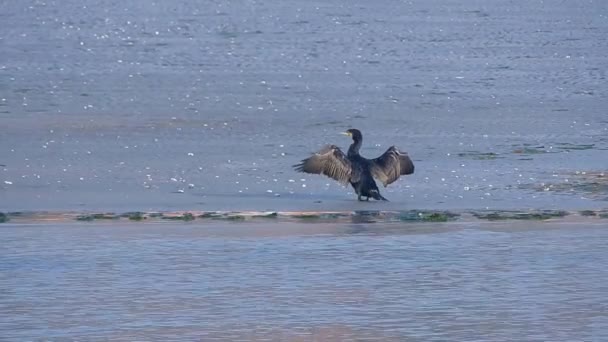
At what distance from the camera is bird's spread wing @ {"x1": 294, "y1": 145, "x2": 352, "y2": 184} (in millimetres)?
10492

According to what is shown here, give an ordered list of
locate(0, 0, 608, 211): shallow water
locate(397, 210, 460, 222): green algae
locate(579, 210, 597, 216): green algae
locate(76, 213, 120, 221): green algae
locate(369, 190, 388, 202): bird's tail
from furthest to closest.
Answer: locate(0, 0, 608, 211): shallow water < locate(369, 190, 388, 202): bird's tail < locate(579, 210, 597, 216): green algae < locate(397, 210, 460, 222): green algae < locate(76, 213, 120, 221): green algae

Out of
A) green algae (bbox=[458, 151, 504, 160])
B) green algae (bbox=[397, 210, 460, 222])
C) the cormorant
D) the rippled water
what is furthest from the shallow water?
the rippled water

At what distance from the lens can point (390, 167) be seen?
34.7 feet

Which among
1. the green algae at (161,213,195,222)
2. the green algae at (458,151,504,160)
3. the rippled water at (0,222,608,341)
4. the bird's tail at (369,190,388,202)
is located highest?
the green algae at (458,151,504,160)

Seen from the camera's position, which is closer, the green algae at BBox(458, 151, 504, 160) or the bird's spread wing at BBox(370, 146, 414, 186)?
the bird's spread wing at BBox(370, 146, 414, 186)

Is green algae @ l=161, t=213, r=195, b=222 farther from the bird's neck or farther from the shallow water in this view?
the bird's neck

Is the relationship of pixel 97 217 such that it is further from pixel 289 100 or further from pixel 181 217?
pixel 289 100

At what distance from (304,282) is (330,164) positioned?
2.61m

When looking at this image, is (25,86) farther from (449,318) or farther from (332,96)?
(449,318)

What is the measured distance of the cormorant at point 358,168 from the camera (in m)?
10.4

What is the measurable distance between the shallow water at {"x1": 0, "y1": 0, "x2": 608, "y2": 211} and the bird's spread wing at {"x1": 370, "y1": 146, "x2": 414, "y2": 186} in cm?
21

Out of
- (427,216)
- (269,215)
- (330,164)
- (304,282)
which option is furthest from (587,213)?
(304,282)

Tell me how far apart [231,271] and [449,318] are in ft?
4.75

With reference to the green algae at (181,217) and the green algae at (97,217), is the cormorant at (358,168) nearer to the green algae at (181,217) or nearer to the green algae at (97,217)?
the green algae at (181,217)
